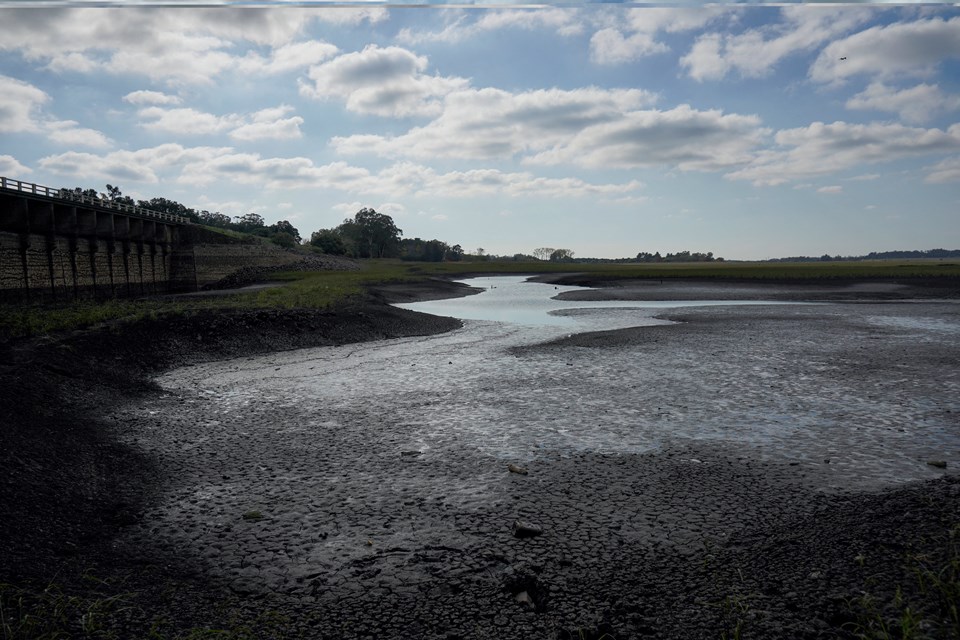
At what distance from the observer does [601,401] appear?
15.0 metres

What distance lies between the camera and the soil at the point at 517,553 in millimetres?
5469

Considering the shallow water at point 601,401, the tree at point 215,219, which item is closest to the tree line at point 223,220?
the tree at point 215,219

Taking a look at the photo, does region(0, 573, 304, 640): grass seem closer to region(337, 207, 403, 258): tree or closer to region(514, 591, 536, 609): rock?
region(514, 591, 536, 609): rock

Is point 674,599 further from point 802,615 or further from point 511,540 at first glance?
point 511,540

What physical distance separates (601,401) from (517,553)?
28.0 ft

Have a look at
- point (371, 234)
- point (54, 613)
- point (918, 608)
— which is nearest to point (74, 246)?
point (54, 613)

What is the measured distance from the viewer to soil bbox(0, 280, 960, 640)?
5.47m

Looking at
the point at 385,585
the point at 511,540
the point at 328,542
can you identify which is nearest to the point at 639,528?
the point at 511,540

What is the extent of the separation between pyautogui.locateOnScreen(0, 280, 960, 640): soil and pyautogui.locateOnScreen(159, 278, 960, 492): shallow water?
0.85m

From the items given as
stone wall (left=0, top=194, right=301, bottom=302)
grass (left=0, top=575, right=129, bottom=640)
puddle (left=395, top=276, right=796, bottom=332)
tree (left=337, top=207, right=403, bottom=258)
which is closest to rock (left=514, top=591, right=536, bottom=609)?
grass (left=0, top=575, right=129, bottom=640)

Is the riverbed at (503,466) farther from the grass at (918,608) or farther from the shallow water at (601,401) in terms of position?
the grass at (918,608)

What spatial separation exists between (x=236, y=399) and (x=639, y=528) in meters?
12.0

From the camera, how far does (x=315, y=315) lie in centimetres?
2894

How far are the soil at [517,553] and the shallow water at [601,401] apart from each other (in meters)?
0.85
